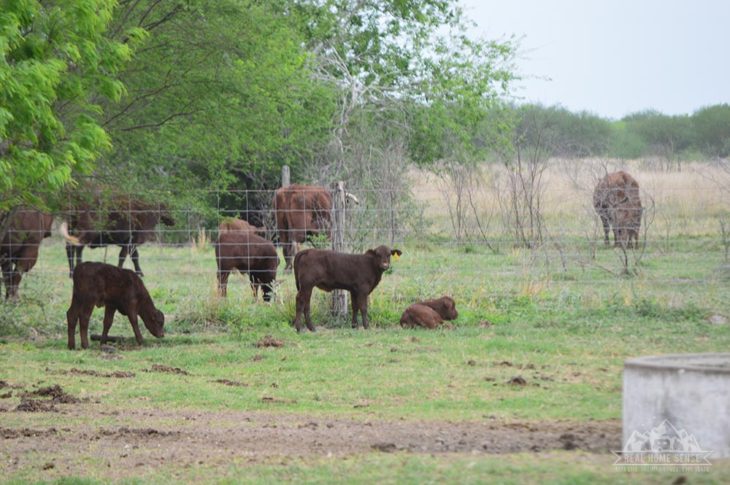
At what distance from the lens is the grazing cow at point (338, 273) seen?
1488 cm

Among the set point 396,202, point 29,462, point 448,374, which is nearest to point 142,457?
point 29,462

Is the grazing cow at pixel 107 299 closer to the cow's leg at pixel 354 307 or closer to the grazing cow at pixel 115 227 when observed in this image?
the grazing cow at pixel 115 227

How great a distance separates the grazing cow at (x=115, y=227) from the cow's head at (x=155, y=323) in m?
2.14

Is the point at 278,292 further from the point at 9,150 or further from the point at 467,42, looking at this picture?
the point at 467,42

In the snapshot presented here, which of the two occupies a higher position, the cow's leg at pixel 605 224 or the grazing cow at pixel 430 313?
the cow's leg at pixel 605 224

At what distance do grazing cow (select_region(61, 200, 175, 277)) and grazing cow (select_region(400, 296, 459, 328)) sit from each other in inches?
162

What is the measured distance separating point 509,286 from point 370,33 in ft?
43.8

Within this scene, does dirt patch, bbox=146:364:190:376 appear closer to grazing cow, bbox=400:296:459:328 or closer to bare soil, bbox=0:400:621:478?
bare soil, bbox=0:400:621:478

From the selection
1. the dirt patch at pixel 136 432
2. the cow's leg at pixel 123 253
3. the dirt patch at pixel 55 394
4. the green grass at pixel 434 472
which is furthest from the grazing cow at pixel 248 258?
the green grass at pixel 434 472

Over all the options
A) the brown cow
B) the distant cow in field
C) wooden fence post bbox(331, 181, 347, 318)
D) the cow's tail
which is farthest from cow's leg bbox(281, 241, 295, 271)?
the distant cow in field

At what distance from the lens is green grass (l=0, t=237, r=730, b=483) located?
734 cm

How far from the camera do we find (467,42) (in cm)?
2783

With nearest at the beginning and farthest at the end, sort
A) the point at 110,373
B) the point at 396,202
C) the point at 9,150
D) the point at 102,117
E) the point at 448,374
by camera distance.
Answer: the point at 9,150 < the point at 448,374 < the point at 110,373 < the point at 102,117 < the point at 396,202

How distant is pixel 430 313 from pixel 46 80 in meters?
7.06
